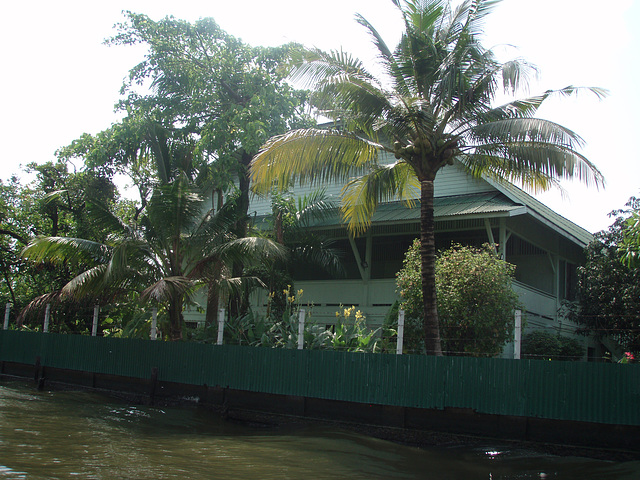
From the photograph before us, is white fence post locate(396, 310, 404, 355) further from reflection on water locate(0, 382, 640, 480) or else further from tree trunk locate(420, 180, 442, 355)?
reflection on water locate(0, 382, 640, 480)

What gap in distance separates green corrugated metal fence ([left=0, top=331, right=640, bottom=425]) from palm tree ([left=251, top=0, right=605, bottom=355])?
90 centimetres

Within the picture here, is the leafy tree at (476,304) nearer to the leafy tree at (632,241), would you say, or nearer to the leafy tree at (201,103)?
the leafy tree at (632,241)

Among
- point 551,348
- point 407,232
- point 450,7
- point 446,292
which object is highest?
point 450,7

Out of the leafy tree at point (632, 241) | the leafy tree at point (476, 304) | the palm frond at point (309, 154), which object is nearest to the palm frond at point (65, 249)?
the palm frond at point (309, 154)

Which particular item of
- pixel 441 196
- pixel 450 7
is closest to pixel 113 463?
pixel 450 7

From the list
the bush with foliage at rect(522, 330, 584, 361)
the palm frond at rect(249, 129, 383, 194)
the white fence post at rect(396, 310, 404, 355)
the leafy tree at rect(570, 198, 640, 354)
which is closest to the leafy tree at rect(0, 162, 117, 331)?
the palm frond at rect(249, 129, 383, 194)

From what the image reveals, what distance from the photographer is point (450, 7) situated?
12.4 meters

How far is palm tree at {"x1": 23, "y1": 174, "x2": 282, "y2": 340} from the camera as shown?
14523 mm

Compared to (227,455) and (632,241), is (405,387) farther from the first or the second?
(632,241)

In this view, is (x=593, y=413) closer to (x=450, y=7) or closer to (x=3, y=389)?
(x=450, y=7)

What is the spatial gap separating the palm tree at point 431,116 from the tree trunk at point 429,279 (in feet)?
0.07

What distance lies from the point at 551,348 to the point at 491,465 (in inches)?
264

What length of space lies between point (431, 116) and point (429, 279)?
321 centimetres

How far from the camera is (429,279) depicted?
11.8 metres
